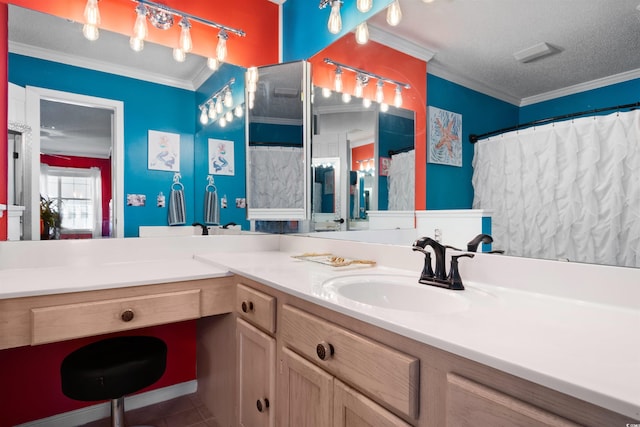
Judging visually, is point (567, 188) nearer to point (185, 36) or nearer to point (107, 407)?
point (185, 36)

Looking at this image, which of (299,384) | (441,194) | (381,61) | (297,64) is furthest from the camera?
(297,64)

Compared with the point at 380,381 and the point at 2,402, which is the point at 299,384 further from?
the point at 2,402

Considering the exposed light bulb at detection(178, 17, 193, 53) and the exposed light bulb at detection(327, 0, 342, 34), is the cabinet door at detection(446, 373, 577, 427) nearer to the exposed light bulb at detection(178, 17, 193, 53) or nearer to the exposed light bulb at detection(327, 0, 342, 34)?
the exposed light bulb at detection(327, 0, 342, 34)

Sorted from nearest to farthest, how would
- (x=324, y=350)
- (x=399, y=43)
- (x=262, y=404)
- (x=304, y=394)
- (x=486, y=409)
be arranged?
(x=486, y=409)
(x=324, y=350)
(x=304, y=394)
(x=262, y=404)
(x=399, y=43)

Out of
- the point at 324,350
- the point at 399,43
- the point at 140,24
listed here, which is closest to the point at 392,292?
the point at 324,350

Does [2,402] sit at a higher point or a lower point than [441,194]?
lower

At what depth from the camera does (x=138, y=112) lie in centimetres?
188

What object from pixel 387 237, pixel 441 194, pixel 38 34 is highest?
pixel 38 34

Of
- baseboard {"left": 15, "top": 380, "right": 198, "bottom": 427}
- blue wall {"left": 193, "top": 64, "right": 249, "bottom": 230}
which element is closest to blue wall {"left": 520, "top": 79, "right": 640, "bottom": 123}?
blue wall {"left": 193, "top": 64, "right": 249, "bottom": 230}

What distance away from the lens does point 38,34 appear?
1683 mm

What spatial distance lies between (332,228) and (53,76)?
1588 millimetres

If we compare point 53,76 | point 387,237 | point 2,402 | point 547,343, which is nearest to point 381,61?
point 387,237

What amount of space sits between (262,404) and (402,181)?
3.45 ft

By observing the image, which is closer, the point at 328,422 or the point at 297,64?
the point at 328,422
